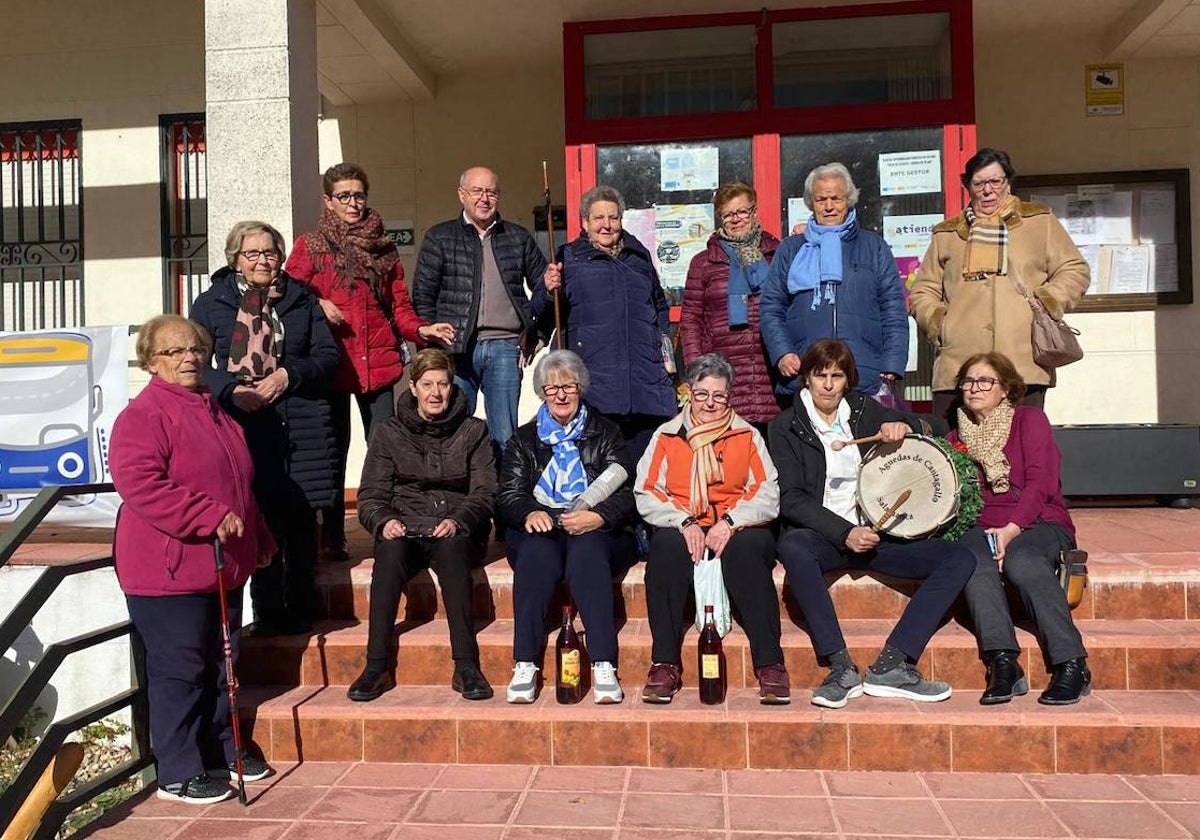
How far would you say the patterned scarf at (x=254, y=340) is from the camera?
4.06m

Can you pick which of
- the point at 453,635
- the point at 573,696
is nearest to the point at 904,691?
the point at 573,696

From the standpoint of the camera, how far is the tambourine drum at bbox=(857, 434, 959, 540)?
404cm

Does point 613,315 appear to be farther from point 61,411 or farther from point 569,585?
point 61,411

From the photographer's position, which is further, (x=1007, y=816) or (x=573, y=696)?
(x=573, y=696)

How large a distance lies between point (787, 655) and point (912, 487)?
2.73 ft

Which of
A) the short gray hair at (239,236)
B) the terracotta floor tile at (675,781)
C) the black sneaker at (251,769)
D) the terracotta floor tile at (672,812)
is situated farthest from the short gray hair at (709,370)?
Answer: the black sneaker at (251,769)

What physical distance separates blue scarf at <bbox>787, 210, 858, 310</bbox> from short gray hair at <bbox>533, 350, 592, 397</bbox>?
103 centimetres

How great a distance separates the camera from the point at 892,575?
4.18 meters

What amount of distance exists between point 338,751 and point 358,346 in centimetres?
178

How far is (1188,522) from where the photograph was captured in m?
5.64

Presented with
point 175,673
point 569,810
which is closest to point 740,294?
point 569,810

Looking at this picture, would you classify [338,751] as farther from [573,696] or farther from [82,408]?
[82,408]

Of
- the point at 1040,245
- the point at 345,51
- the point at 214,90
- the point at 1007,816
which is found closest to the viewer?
the point at 1007,816

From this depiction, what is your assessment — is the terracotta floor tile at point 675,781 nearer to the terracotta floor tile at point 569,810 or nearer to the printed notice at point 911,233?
the terracotta floor tile at point 569,810
